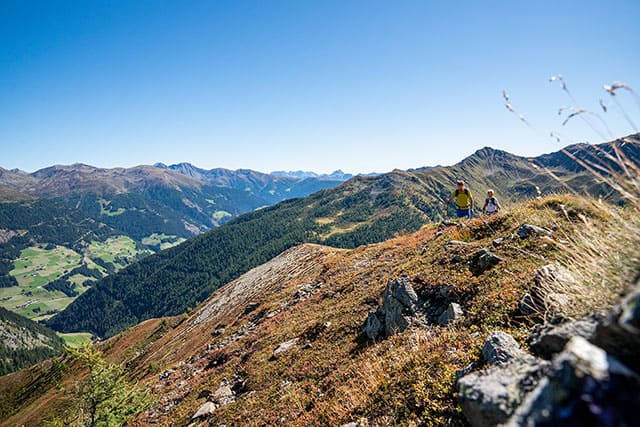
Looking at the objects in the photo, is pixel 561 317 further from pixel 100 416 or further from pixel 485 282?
pixel 100 416

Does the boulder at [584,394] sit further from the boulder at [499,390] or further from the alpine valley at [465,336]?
the boulder at [499,390]

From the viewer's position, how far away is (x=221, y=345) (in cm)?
2703

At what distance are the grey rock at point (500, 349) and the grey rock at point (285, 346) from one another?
12312mm

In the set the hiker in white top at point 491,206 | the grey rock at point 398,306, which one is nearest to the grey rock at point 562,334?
the grey rock at point 398,306

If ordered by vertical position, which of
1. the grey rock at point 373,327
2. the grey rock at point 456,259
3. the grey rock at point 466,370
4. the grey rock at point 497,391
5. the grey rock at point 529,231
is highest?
the grey rock at point 529,231

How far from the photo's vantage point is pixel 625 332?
2.44 m

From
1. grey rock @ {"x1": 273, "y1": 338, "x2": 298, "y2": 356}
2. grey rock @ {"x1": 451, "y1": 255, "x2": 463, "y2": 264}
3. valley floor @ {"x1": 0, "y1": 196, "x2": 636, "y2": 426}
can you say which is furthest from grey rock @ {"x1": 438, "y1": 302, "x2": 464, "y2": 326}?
grey rock @ {"x1": 273, "y1": 338, "x2": 298, "y2": 356}

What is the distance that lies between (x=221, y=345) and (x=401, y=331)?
2162 cm

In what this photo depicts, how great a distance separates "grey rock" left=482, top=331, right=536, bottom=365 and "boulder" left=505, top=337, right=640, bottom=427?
359cm

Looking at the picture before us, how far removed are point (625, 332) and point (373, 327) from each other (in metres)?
11.3

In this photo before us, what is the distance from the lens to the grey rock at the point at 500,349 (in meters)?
5.54

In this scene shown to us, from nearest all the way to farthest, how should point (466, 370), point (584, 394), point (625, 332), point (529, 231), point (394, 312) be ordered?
1. point (584, 394)
2. point (625, 332)
3. point (466, 370)
4. point (394, 312)
5. point (529, 231)

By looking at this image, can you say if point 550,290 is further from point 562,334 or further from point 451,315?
point 451,315

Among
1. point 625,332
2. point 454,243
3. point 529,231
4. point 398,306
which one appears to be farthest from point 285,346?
point 625,332
